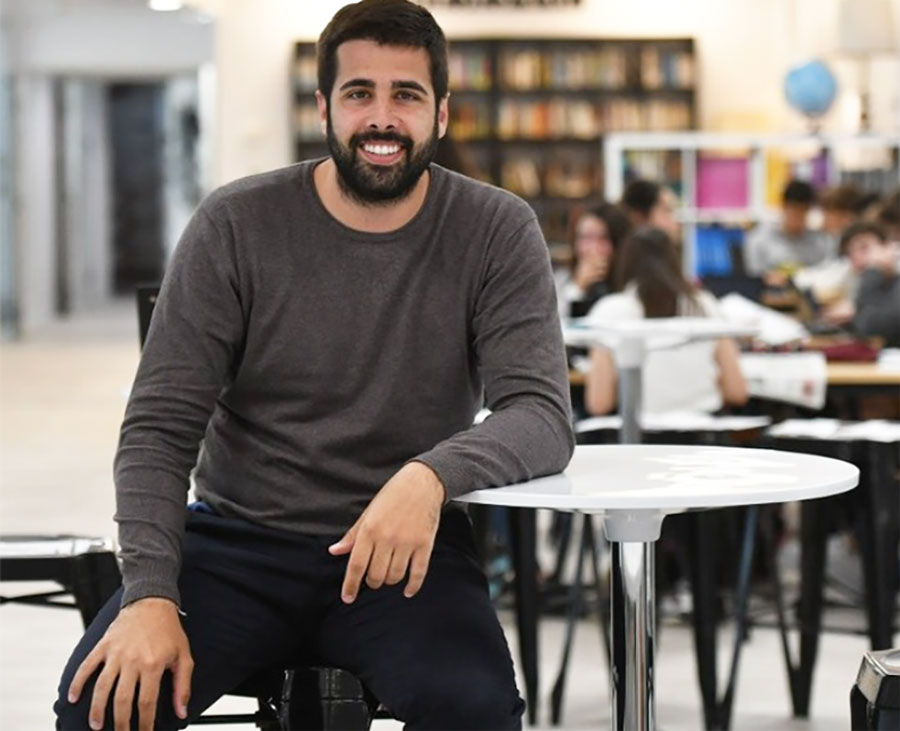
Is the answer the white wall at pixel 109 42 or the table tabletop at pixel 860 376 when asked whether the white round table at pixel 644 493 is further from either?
the white wall at pixel 109 42

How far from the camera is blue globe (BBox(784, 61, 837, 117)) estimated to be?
11094 millimetres

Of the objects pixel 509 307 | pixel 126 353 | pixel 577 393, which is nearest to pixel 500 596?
pixel 577 393

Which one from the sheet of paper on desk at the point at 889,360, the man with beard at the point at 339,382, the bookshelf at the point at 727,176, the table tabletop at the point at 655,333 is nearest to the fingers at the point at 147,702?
the man with beard at the point at 339,382

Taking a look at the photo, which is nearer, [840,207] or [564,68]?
[840,207]

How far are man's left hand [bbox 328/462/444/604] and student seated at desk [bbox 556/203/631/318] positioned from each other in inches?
160

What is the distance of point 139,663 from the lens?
2334 millimetres

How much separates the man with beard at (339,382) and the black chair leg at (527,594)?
1739 millimetres

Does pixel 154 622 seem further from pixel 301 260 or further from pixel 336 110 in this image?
pixel 336 110

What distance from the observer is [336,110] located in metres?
2.71

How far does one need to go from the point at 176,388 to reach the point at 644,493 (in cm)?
68

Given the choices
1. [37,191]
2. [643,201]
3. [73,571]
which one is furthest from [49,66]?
[73,571]

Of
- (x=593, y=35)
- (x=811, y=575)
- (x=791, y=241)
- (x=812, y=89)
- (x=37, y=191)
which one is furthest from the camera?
(x=37, y=191)

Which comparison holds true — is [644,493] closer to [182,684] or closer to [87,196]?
[182,684]

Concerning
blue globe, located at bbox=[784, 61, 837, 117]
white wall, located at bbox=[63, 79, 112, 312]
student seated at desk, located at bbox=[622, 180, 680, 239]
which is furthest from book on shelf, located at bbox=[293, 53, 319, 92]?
white wall, located at bbox=[63, 79, 112, 312]
